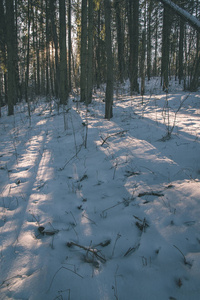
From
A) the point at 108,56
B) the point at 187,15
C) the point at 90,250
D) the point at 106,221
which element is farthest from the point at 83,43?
the point at 90,250

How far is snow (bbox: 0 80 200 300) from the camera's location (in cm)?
100

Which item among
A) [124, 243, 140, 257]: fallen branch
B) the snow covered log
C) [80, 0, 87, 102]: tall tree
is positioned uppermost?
[80, 0, 87, 102]: tall tree

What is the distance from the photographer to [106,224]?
Result: 1481mm

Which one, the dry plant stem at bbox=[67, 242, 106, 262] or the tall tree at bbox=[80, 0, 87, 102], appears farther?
the tall tree at bbox=[80, 0, 87, 102]

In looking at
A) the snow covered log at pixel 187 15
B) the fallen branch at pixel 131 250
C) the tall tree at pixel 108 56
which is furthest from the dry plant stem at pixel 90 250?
the tall tree at pixel 108 56

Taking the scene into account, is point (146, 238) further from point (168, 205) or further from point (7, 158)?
point (7, 158)

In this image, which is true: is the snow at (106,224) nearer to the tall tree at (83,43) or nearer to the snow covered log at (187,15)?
the snow covered log at (187,15)

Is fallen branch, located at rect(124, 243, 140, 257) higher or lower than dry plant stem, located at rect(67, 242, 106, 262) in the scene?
higher

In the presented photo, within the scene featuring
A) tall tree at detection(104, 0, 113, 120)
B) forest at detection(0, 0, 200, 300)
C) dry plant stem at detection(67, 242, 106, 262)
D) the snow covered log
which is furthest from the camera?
tall tree at detection(104, 0, 113, 120)

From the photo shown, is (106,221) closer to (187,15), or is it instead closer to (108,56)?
(187,15)

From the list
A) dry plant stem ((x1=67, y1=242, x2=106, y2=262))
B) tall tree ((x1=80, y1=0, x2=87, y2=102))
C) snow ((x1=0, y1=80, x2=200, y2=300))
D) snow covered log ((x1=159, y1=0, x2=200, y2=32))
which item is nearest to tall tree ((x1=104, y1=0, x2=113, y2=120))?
snow covered log ((x1=159, y1=0, x2=200, y2=32))

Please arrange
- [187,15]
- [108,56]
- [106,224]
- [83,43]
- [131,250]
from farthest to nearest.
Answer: [83,43] → [108,56] → [187,15] → [106,224] → [131,250]

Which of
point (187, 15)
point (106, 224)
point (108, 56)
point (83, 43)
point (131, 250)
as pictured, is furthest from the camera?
point (83, 43)

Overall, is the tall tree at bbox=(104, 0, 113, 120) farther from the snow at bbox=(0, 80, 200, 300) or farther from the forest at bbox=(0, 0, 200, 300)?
the snow at bbox=(0, 80, 200, 300)
